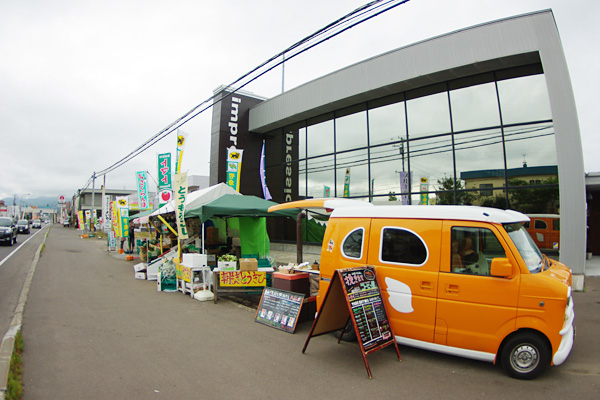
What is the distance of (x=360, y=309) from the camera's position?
4.45 m

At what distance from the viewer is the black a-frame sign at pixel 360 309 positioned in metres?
4.37

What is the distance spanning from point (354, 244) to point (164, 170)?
10.5 metres

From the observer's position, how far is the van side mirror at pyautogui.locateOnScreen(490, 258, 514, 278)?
159 inches

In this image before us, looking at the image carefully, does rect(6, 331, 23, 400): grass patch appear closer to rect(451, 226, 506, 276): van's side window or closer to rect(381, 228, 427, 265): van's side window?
rect(381, 228, 427, 265): van's side window

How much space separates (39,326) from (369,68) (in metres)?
13.1

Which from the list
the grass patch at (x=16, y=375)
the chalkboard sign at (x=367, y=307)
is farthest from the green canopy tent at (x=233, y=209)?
the grass patch at (x=16, y=375)

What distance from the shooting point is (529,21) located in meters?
10.3

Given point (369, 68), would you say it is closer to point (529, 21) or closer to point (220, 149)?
point (529, 21)

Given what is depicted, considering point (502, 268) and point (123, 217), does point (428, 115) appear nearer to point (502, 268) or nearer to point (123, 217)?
point (502, 268)

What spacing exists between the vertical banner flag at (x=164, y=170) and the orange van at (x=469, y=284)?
33.6ft

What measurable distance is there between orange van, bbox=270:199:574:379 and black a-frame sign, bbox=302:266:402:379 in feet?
0.75

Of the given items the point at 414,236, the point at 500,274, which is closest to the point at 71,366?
the point at 414,236

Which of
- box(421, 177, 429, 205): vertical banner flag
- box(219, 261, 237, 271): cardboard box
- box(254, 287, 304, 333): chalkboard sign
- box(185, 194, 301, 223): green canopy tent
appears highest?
box(421, 177, 429, 205): vertical banner flag

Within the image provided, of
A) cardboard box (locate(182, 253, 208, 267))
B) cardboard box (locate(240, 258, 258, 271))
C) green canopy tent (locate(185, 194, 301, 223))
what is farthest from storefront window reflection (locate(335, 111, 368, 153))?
cardboard box (locate(182, 253, 208, 267))
